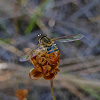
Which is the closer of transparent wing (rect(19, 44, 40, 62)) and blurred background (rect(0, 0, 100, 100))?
transparent wing (rect(19, 44, 40, 62))

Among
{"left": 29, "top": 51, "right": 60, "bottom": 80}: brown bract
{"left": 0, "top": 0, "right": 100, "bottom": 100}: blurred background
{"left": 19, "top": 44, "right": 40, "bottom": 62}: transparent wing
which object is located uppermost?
{"left": 0, "top": 0, "right": 100, "bottom": 100}: blurred background

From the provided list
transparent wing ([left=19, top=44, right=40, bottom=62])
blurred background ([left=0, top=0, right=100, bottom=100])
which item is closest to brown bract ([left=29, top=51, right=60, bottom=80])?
transparent wing ([left=19, top=44, right=40, bottom=62])

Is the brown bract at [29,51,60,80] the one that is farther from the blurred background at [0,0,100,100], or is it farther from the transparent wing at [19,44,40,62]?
the blurred background at [0,0,100,100]

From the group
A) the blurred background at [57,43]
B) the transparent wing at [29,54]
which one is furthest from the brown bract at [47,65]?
the blurred background at [57,43]

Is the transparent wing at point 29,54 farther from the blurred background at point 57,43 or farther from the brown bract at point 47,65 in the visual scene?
the blurred background at point 57,43

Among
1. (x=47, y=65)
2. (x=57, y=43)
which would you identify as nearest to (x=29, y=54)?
(x=47, y=65)

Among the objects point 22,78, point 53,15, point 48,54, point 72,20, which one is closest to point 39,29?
point 53,15

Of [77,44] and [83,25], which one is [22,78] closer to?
[77,44]

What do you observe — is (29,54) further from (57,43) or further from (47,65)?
(57,43)

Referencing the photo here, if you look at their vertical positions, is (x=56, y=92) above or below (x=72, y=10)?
below
